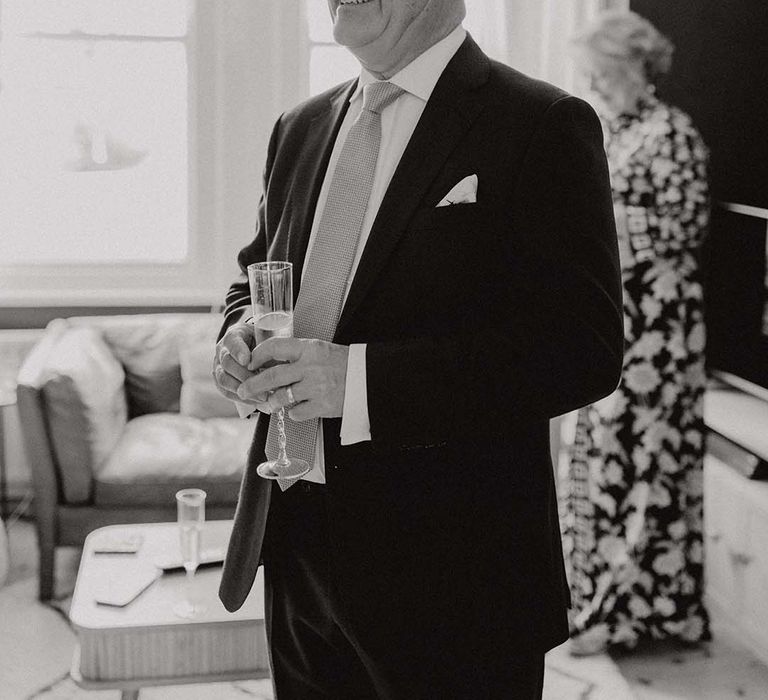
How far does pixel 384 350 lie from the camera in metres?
1.23

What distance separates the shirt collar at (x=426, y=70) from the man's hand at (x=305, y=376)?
0.36 metres

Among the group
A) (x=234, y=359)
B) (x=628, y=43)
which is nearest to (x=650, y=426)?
(x=628, y=43)

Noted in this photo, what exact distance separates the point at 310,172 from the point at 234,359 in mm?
316

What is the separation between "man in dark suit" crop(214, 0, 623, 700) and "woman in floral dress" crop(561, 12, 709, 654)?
1.71 m

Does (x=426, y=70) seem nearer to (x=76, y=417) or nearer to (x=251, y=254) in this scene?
(x=251, y=254)

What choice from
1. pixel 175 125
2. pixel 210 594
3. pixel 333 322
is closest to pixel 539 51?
pixel 175 125

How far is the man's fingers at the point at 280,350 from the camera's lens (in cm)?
124

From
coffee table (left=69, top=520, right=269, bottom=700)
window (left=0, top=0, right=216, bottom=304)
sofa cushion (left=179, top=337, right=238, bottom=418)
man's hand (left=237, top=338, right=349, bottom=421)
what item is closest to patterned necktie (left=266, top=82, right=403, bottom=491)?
man's hand (left=237, top=338, right=349, bottom=421)

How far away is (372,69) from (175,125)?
303 centimetres

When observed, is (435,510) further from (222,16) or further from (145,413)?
(222,16)

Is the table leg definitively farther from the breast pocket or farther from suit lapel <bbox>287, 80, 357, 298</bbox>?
the breast pocket

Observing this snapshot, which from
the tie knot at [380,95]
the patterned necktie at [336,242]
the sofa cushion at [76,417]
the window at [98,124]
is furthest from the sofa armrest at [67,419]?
the tie knot at [380,95]

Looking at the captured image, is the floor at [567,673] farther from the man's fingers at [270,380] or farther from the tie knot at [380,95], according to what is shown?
the tie knot at [380,95]

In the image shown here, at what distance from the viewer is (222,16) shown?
4.15m
